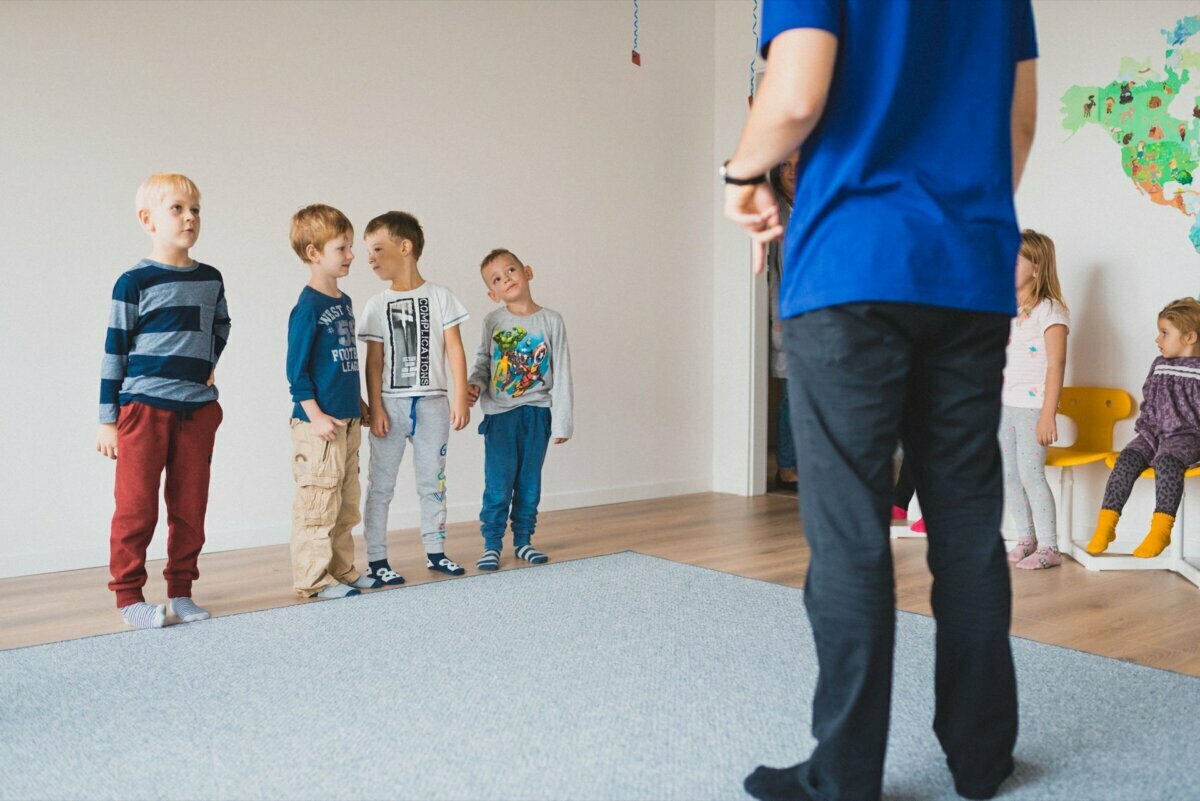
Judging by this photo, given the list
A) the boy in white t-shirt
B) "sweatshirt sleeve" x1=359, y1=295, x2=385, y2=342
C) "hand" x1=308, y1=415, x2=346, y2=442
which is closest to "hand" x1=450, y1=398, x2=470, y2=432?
the boy in white t-shirt

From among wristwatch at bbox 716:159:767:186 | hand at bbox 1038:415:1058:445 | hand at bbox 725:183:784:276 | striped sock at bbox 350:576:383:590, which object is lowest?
striped sock at bbox 350:576:383:590

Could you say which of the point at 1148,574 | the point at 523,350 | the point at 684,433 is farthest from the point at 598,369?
the point at 1148,574

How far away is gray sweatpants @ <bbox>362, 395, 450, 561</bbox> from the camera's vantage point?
2945 millimetres

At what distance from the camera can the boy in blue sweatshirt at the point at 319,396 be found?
2701 mm

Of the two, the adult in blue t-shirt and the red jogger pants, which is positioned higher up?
the adult in blue t-shirt

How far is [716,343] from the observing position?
498 cm

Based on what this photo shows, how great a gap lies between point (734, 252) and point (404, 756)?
144 inches

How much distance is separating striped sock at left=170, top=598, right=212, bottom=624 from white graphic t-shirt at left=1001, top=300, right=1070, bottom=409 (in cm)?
247

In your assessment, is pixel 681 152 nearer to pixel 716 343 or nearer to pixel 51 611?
pixel 716 343

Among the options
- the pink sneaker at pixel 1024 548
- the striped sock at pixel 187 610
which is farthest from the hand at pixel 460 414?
the pink sneaker at pixel 1024 548

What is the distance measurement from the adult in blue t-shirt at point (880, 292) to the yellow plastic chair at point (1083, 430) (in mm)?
2179

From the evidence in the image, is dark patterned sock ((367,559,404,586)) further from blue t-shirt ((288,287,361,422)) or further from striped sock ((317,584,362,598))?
blue t-shirt ((288,287,361,422))

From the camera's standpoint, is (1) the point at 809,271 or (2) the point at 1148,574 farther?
(2) the point at 1148,574

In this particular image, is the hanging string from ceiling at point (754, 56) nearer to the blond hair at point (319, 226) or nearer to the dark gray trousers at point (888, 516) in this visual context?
the blond hair at point (319, 226)
